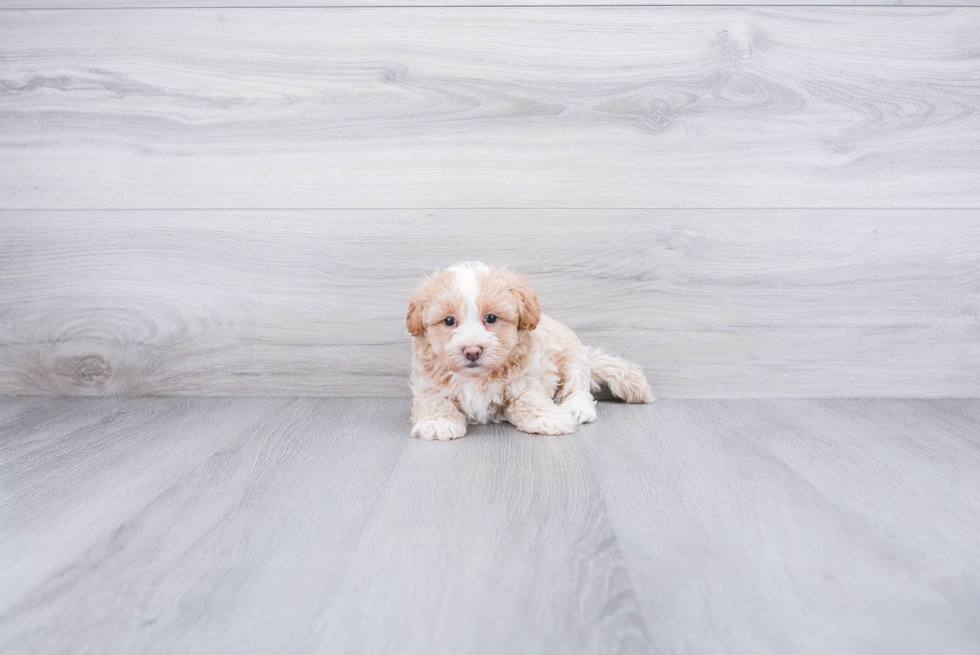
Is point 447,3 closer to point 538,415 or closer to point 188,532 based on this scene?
point 538,415

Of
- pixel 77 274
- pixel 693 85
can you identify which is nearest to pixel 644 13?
pixel 693 85

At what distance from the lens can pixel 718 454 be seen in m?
1.36

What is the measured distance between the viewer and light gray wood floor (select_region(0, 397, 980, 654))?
2.40 feet

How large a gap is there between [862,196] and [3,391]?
2578 millimetres

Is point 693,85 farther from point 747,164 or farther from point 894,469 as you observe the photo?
point 894,469

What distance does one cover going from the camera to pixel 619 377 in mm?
1777

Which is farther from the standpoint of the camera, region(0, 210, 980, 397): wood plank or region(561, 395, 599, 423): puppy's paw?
region(0, 210, 980, 397): wood plank

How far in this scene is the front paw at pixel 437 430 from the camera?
4.87 feet

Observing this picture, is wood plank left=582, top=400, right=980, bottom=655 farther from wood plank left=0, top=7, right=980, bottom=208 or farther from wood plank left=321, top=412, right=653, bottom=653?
wood plank left=0, top=7, right=980, bottom=208

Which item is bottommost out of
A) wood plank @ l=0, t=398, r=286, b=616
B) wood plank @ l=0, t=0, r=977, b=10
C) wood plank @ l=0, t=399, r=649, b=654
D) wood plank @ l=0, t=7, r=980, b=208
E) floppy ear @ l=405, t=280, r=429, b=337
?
wood plank @ l=0, t=398, r=286, b=616

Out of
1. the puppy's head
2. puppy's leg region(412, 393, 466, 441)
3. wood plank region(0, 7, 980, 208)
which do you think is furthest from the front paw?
wood plank region(0, 7, 980, 208)

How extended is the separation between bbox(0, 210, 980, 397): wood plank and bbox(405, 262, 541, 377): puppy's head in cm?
37

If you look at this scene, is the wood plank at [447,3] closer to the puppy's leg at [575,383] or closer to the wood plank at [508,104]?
the wood plank at [508,104]

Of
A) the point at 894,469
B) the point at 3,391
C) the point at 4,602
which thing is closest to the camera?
the point at 4,602
